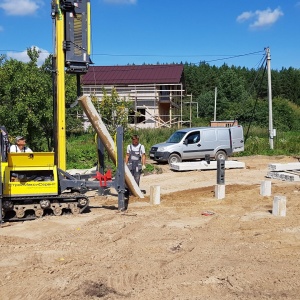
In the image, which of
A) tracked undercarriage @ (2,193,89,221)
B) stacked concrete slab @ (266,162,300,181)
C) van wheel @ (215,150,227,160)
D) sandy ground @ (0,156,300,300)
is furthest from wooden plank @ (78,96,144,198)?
van wheel @ (215,150,227,160)

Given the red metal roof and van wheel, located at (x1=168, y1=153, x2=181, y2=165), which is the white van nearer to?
van wheel, located at (x1=168, y1=153, x2=181, y2=165)

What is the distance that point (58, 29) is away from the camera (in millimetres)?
10273

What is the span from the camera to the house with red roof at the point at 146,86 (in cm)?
4584

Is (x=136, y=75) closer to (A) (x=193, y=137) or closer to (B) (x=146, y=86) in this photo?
(B) (x=146, y=86)

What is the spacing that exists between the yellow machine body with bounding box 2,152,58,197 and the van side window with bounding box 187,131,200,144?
42.7 ft

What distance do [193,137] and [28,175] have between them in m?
13.4

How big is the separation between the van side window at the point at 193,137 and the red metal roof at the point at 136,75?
25232 mm

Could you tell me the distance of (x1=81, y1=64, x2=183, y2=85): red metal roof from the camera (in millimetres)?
47062

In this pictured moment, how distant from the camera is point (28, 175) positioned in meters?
9.34

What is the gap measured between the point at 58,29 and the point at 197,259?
6.37 m

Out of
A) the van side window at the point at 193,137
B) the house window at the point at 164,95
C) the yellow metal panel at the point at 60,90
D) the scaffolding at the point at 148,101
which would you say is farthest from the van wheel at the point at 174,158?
the house window at the point at 164,95

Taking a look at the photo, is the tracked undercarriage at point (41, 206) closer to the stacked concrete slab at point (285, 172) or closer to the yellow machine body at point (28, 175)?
the yellow machine body at point (28, 175)

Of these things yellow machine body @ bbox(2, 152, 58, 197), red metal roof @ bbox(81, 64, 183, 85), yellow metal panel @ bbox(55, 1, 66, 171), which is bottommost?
yellow machine body @ bbox(2, 152, 58, 197)

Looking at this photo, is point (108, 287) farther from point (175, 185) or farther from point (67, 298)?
point (175, 185)
